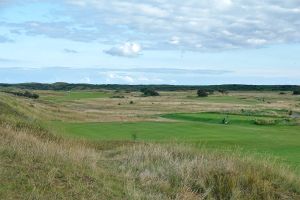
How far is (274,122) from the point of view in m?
52.2

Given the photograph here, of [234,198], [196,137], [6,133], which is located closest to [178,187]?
[234,198]

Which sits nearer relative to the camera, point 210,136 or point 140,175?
point 140,175

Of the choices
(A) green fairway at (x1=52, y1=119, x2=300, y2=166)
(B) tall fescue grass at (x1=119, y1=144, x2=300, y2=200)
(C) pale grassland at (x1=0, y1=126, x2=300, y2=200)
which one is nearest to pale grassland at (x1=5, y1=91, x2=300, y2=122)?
(A) green fairway at (x1=52, y1=119, x2=300, y2=166)

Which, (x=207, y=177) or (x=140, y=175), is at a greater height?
→ (x=140, y=175)

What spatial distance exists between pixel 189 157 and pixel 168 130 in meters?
23.3

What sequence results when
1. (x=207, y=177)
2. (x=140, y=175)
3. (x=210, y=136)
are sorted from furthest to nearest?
(x=210, y=136) → (x=207, y=177) → (x=140, y=175)

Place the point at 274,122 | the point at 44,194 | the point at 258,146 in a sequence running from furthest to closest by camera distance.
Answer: the point at 274,122
the point at 258,146
the point at 44,194

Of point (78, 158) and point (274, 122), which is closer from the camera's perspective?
point (78, 158)

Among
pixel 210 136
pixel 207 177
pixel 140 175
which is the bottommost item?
pixel 210 136

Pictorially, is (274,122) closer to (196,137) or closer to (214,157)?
(196,137)

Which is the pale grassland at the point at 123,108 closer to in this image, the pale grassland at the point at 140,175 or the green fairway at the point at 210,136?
the green fairway at the point at 210,136

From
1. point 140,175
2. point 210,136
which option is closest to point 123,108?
point 210,136

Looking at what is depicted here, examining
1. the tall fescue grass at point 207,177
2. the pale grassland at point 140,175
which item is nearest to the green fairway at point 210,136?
the tall fescue grass at point 207,177

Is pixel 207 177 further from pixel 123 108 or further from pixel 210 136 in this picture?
pixel 123 108
